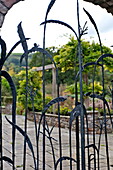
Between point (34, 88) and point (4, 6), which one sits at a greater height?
point (4, 6)

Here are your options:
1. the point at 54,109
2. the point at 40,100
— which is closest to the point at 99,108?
the point at 54,109

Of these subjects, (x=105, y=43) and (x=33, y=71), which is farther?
(x=33, y=71)

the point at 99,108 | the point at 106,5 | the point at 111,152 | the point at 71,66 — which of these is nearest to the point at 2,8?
the point at 106,5

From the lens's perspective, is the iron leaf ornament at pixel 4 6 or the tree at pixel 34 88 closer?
the iron leaf ornament at pixel 4 6

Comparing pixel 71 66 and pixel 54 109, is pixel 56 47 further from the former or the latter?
pixel 54 109

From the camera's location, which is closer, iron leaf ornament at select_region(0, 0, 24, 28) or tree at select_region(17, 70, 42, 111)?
iron leaf ornament at select_region(0, 0, 24, 28)

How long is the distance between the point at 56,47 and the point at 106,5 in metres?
4.76

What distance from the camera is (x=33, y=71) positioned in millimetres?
7785

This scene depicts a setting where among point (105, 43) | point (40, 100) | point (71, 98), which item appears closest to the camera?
point (105, 43)

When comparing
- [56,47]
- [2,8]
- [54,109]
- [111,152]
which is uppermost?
[56,47]

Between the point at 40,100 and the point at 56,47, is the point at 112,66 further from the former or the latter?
the point at 40,100

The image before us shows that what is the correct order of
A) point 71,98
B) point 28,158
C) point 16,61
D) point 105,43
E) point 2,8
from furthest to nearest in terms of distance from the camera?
1. point 16,61
2. point 71,98
3. point 105,43
4. point 28,158
5. point 2,8

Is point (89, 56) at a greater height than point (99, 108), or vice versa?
point (89, 56)

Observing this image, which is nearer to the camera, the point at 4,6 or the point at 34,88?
the point at 4,6
